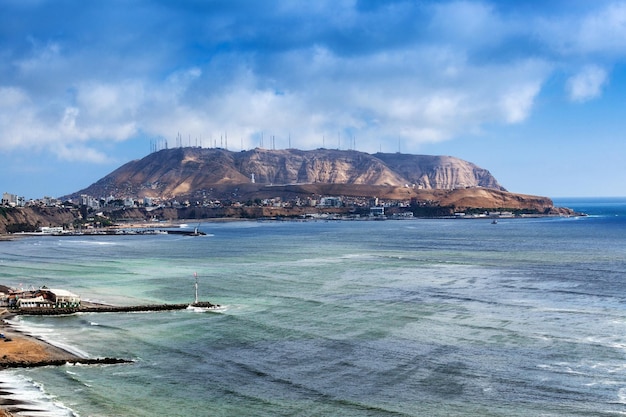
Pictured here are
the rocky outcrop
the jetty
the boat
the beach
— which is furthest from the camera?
the rocky outcrop

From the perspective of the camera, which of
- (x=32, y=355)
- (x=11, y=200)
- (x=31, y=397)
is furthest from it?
(x=11, y=200)

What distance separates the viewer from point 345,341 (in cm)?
3497

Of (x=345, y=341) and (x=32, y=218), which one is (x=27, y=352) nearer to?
(x=345, y=341)

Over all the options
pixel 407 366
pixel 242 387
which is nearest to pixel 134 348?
pixel 242 387

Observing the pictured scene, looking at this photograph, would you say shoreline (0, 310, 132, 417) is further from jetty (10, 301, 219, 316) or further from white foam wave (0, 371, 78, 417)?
jetty (10, 301, 219, 316)

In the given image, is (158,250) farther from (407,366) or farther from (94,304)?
(407,366)

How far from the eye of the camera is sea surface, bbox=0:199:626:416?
25672 millimetres

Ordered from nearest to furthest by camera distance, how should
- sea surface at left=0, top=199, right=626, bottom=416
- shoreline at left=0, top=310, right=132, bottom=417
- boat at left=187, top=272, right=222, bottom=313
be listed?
sea surface at left=0, top=199, right=626, bottom=416 < shoreline at left=0, top=310, right=132, bottom=417 < boat at left=187, top=272, right=222, bottom=313

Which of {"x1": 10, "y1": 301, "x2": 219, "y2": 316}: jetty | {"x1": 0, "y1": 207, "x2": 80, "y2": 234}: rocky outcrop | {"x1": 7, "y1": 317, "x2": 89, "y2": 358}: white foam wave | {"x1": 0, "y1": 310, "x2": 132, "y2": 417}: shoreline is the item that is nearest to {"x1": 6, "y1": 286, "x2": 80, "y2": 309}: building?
{"x1": 10, "y1": 301, "x2": 219, "y2": 316}: jetty

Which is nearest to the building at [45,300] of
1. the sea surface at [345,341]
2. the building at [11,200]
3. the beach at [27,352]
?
the sea surface at [345,341]

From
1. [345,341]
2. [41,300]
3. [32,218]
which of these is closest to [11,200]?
[32,218]

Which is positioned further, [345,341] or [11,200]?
[11,200]

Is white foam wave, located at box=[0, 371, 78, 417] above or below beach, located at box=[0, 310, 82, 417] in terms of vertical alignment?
below

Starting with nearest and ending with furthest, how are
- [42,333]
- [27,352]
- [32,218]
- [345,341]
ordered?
[27,352]
[345,341]
[42,333]
[32,218]
